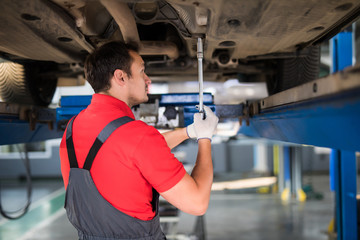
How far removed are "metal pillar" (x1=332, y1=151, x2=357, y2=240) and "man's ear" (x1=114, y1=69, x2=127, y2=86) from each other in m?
2.28

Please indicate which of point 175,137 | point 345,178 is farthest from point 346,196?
point 175,137

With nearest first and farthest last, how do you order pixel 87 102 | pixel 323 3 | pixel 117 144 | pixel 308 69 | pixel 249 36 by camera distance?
pixel 117 144 → pixel 323 3 → pixel 249 36 → pixel 87 102 → pixel 308 69

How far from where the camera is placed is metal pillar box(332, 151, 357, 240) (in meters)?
2.64

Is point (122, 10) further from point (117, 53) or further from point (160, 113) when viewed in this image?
point (160, 113)

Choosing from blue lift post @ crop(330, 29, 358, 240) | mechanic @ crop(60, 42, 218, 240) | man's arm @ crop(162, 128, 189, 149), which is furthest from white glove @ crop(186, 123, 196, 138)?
blue lift post @ crop(330, 29, 358, 240)

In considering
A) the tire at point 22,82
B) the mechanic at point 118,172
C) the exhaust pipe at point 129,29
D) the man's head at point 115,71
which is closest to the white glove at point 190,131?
the mechanic at point 118,172

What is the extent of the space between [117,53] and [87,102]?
0.64 metres

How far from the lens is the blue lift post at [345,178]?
104 inches

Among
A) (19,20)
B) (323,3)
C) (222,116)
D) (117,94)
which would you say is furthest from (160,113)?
(323,3)

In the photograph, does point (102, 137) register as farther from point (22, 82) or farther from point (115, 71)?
point (22, 82)

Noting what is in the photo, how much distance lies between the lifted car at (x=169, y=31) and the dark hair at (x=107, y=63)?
0.54ft

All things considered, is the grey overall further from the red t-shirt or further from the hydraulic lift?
the hydraulic lift

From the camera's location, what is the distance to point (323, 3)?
118 centimetres

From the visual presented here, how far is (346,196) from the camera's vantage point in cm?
271
